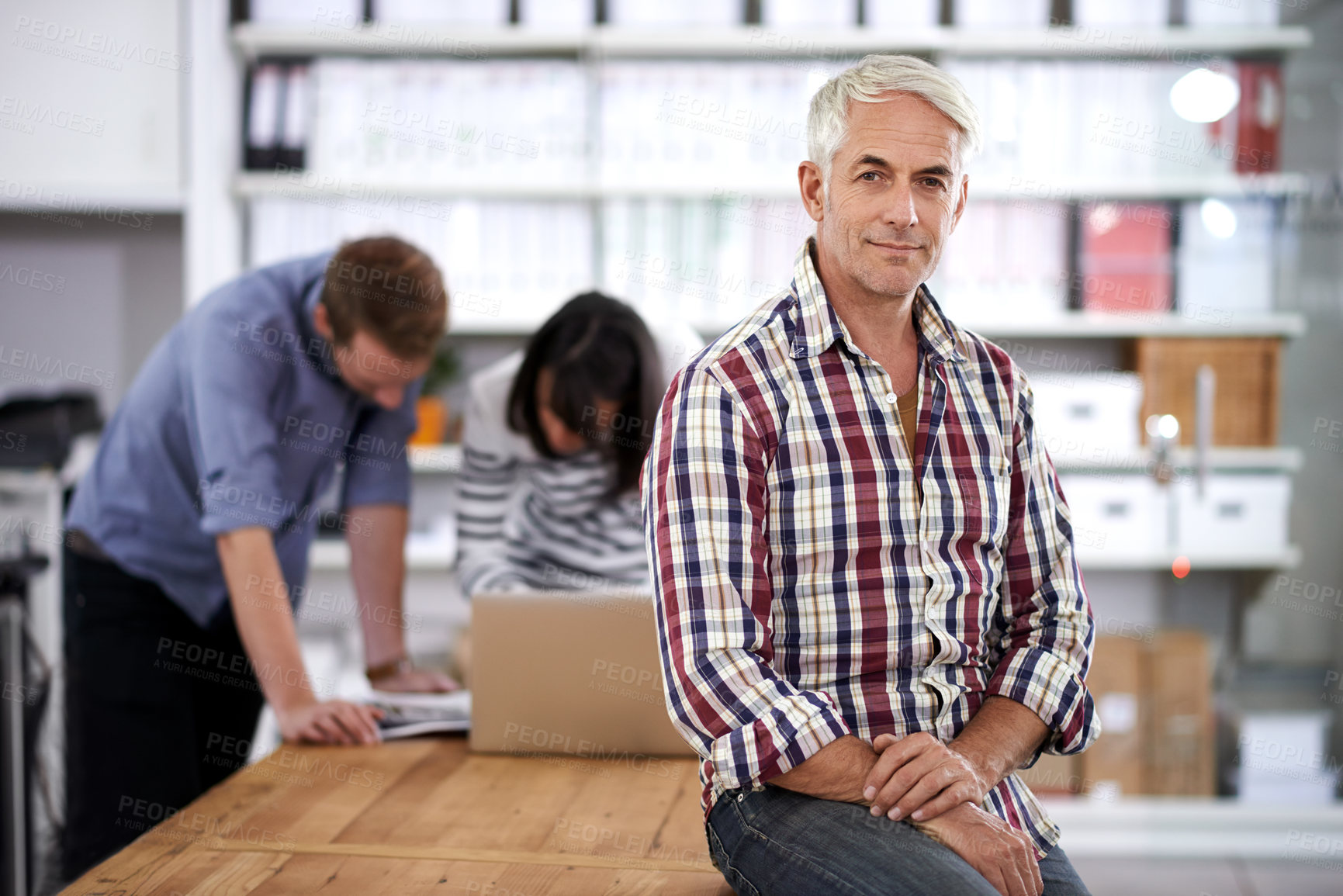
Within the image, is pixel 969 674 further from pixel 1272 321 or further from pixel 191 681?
pixel 1272 321

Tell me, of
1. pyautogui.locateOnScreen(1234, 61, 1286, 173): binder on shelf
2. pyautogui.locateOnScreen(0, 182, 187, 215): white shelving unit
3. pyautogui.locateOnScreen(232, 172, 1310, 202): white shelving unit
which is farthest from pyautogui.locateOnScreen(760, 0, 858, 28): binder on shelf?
pyautogui.locateOnScreen(0, 182, 187, 215): white shelving unit

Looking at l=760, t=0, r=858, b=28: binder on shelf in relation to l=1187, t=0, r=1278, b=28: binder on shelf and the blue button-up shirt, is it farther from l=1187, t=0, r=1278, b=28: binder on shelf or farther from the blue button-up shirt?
the blue button-up shirt

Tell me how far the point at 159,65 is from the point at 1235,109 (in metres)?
2.93

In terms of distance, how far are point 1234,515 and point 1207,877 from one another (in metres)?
0.93

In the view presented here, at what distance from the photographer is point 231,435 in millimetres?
1568

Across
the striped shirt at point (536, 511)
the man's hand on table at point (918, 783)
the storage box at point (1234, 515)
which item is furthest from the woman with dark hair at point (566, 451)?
the storage box at point (1234, 515)

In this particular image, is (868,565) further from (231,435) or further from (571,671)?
(231,435)

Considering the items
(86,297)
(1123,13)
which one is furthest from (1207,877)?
(86,297)

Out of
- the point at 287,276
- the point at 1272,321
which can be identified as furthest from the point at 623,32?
the point at 1272,321

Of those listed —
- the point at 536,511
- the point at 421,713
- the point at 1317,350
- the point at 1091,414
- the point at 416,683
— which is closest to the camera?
the point at 421,713

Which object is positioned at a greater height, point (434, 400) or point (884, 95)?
point (884, 95)

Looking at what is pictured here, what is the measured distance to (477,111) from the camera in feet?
9.78

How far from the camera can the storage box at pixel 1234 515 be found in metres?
2.78

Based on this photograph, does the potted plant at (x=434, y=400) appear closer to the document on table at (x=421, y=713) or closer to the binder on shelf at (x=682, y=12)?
the binder on shelf at (x=682, y=12)
